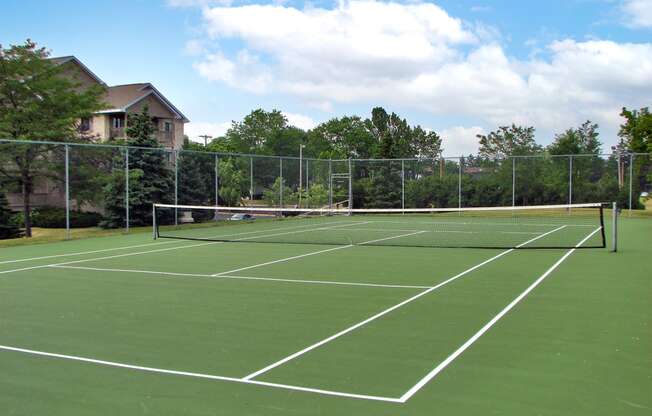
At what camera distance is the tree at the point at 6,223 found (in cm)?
2208

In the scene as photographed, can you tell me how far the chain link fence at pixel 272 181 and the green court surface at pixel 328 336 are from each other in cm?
949

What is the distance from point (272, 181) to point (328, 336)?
21434mm

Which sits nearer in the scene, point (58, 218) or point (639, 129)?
point (58, 218)

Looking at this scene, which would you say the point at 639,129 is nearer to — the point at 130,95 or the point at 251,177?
the point at 251,177

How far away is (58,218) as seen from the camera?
2689 centimetres

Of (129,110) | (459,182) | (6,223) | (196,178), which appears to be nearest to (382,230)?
(196,178)

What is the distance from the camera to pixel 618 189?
2812cm

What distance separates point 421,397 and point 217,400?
148 cm

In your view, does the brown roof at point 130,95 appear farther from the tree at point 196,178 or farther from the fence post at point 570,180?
the fence post at point 570,180

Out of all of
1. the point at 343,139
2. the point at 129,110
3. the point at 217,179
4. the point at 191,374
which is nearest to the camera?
the point at 191,374

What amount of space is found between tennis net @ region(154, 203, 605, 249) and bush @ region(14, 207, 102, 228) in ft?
11.0

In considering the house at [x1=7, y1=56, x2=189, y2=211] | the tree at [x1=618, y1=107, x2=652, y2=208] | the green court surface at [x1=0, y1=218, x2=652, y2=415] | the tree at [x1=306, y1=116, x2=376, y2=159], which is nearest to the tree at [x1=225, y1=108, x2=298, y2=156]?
the tree at [x1=306, y1=116, x2=376, y2=159]

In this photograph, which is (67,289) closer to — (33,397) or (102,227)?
(33,397)

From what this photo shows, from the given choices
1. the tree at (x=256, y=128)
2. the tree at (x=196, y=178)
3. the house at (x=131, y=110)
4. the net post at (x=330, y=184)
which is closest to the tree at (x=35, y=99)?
the tree at (x=196, y=178)
